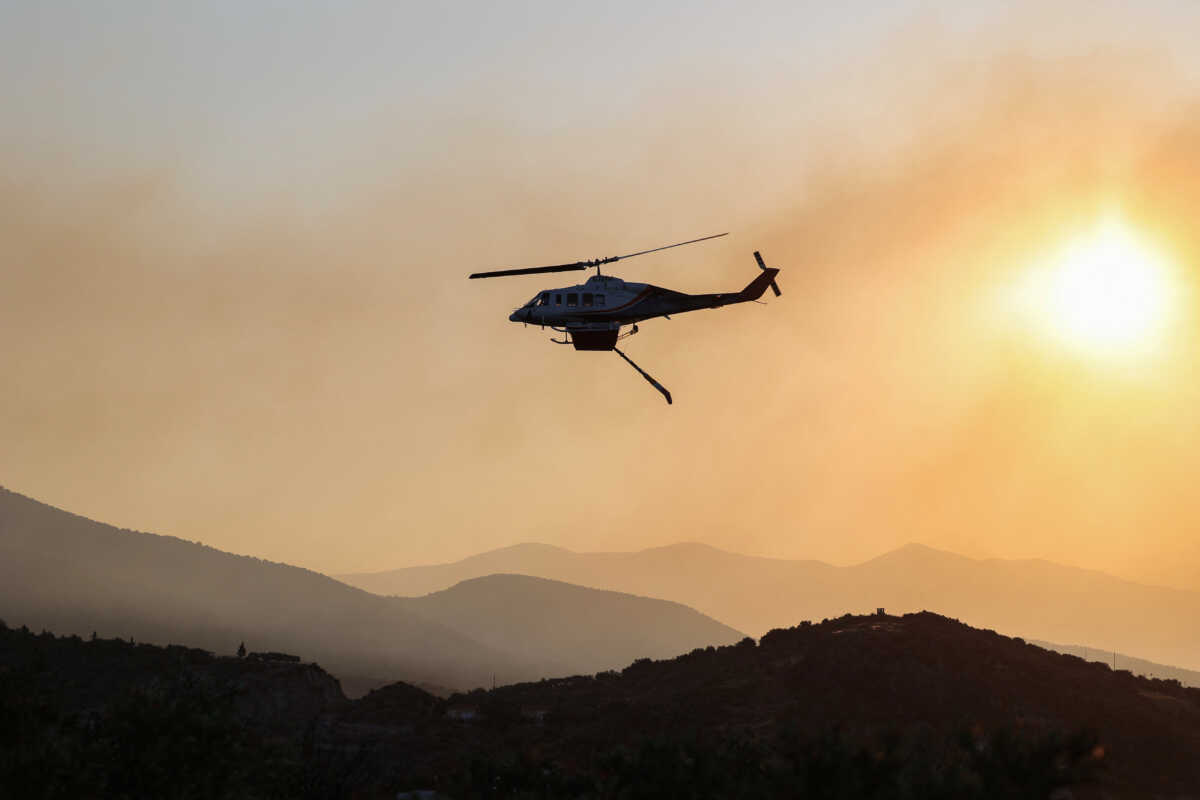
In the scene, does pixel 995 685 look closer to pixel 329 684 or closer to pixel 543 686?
pixel 543 686

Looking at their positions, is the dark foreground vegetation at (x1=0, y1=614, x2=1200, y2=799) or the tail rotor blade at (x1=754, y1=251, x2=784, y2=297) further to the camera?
the tail rotor blade at (x1=754, y1=251, x2=784, y2=297)

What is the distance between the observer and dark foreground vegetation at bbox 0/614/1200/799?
89.0 feet

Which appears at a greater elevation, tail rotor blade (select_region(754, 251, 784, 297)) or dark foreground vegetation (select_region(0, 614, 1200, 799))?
tail rotor blade (select_region(754, 251, 784, 297))

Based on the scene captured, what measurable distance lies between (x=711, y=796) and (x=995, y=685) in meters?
37.5

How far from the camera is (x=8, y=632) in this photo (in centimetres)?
6981

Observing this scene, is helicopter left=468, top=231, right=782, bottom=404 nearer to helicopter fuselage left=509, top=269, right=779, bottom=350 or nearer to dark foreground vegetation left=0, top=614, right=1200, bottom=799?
helicopter fuselage left=509, top=269, right=779, bottom=350

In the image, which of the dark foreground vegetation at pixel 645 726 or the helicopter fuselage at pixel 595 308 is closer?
the dark foreground vegetation at pixel 645 726

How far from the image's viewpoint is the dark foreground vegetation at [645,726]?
89.0 ft

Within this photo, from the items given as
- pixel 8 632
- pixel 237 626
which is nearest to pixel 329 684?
pixel 8 632

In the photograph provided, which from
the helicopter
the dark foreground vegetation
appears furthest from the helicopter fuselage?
the dark foreground vegetation

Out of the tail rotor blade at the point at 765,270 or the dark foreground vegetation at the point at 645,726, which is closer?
the dark foreground vegetation at the point at 645,726

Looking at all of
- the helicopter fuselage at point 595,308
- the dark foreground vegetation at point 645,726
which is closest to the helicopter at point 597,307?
the helicopter fuselage at point 595,308

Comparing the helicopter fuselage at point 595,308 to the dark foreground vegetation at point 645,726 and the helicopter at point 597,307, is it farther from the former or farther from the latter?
the dark foreground vegetation at point 645,726

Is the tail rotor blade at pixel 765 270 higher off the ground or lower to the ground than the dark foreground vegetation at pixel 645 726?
higher
